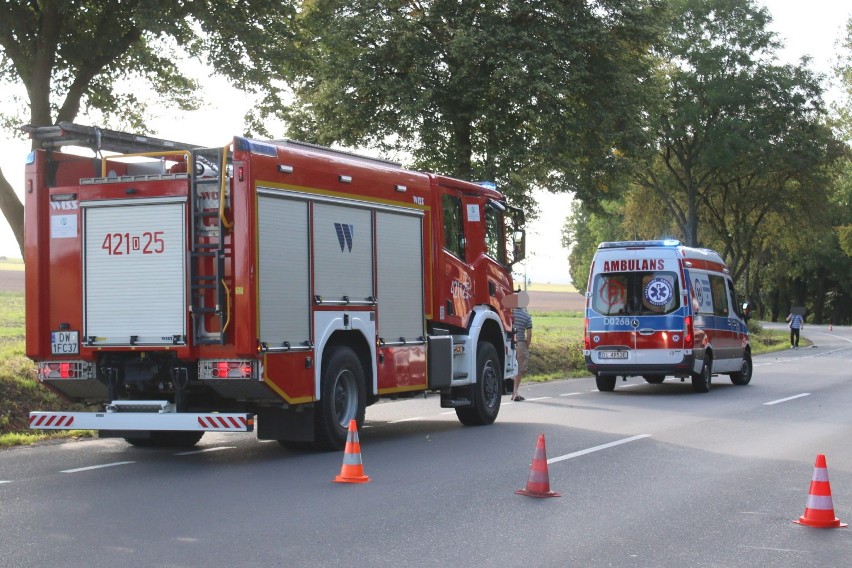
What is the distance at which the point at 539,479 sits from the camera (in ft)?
32.1

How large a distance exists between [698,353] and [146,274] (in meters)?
13.1

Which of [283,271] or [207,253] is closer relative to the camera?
[207,253]

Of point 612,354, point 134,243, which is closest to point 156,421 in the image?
point 134,243

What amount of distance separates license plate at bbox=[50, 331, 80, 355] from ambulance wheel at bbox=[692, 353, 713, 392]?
1322cm

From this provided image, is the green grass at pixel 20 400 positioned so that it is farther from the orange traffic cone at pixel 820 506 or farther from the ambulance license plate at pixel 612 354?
the ambulance license plate at pixel 612 354

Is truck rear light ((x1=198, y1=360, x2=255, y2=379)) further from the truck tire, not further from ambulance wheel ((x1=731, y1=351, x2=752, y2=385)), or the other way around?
ambulance wheel ((x1=731, y1=351, x2=752, y2=385))

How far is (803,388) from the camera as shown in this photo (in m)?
24.1

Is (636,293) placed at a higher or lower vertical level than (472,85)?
lower

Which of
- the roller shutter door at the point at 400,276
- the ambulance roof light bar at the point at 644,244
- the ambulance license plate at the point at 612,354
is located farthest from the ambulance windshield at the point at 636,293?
the roller shutter door at the point at 400,276

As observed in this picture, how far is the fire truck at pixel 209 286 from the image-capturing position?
1165cm

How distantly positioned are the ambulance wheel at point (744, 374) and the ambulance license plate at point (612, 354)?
12.6 ft

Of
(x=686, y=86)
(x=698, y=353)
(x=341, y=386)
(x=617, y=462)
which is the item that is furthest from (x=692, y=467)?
(x=686, y=86)

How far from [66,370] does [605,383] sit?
1314cm

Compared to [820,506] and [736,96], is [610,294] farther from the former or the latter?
[736,96]
